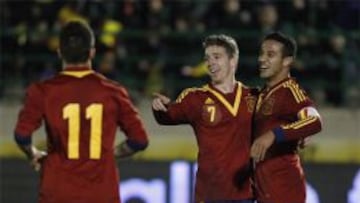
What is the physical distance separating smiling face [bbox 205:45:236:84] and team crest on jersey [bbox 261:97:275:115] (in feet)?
0.93

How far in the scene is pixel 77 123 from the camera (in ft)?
23.2

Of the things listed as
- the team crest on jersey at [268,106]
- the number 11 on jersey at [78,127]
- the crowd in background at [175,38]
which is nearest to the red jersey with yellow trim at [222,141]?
the team crest on jersey at [268,106]

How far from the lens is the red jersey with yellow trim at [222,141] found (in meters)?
7.49

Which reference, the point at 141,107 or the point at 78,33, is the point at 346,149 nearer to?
the point at 141,107

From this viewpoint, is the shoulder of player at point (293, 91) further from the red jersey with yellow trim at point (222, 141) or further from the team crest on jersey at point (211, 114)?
the team crest on jersey at point (211, 114)

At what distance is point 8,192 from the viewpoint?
1182 cm

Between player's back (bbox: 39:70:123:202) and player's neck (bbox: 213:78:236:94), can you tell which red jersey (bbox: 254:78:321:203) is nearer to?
player's neck (bbox: 213:78:236:94)

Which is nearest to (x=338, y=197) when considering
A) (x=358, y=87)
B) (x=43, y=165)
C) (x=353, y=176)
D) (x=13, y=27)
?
(x=353, y=176)

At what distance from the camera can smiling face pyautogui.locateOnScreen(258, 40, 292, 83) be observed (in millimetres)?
7527

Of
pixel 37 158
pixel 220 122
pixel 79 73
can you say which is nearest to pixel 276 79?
pixel 220 122

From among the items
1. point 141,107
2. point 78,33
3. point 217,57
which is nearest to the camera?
point 78,33

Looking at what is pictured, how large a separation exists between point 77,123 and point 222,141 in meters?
0.98

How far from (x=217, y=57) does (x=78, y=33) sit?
98cm

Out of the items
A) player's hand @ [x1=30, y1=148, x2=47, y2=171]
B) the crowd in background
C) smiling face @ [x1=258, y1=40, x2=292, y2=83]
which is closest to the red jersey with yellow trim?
smiling face @ [x1=258, y1=40, x2=292, y2=83]
